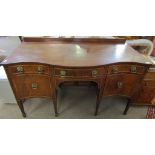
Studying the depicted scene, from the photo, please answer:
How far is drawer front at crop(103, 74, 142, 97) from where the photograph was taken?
123cm

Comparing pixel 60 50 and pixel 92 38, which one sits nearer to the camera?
pixel 60 50

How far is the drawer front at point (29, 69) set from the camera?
1.09 metres

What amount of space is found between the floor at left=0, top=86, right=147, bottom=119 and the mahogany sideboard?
1.17 feet

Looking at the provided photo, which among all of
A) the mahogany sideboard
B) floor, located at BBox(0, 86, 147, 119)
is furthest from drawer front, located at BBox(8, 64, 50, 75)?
floor, located at BBox(0, 86, 147, 119)

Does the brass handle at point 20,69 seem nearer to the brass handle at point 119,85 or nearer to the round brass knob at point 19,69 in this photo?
the round brass knob at point 19,69

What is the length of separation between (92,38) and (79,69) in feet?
1.71

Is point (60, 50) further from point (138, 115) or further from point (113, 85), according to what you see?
point (138, 115)

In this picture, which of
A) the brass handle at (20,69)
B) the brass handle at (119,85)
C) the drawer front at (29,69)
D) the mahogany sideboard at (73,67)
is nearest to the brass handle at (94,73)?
the mahogany sideboard at (73,67)

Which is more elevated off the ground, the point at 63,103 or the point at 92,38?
the point at 92,38

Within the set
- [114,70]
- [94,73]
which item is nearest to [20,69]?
[94,73]

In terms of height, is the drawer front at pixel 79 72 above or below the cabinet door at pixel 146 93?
above

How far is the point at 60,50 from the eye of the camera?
129 centimetres

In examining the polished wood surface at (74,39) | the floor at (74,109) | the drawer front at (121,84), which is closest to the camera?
the drawer front at (121,84)
